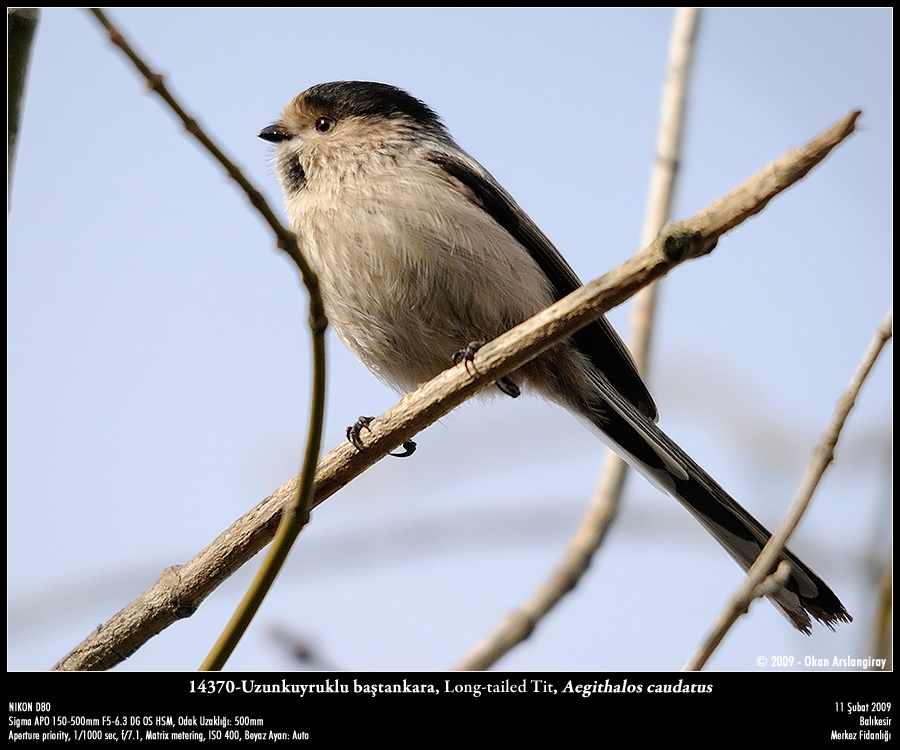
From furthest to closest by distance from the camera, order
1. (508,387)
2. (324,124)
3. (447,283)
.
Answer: (324,124), (508,387), (447,283)

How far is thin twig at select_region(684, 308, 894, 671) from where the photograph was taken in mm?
1950

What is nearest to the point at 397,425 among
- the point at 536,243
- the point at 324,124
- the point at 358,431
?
the point at 358,431

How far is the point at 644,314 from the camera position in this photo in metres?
3.93

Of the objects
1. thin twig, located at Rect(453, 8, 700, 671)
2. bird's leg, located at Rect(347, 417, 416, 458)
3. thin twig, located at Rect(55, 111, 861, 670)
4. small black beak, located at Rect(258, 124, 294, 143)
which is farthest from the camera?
small black beak, located at Rect(258, 124, 294, 143)

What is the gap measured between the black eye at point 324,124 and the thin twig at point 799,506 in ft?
9.04

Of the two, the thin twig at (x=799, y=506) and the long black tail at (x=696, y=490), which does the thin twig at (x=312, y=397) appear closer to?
the thin twig at (x=799, y=506)

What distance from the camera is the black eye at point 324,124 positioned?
407 centimetres

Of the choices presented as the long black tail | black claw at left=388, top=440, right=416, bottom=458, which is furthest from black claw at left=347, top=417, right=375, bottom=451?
the long black tail

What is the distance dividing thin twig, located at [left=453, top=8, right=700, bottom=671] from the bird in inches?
7.2

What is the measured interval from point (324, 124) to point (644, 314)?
172 centimetres

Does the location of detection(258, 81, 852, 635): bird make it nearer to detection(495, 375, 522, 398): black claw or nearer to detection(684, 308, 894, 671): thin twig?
detection(495, 375, 522, 398): black claw

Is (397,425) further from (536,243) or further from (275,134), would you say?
(275,134)

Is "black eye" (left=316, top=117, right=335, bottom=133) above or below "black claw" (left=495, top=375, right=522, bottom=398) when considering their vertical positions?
above
